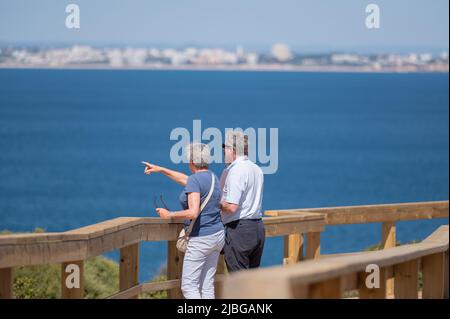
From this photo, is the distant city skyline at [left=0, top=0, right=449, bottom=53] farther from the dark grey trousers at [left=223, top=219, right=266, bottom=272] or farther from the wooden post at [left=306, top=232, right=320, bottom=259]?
the dark grey trousers at [left=223, top=219, right=266, bottom=272]

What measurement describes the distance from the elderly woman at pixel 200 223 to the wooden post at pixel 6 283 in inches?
53.3

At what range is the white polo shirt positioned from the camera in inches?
239

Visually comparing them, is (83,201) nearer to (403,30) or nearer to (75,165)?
(75,165)

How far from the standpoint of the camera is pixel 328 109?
496ft

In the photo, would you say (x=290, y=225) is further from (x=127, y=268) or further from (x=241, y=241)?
(x=127, y=268)

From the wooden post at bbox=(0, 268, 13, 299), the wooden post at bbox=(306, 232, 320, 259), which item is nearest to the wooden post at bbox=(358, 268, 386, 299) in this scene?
the wooden post at bbox=(0, 268, 13, 299)

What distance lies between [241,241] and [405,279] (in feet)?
5.63

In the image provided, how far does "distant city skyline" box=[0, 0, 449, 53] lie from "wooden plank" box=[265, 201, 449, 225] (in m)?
99.7

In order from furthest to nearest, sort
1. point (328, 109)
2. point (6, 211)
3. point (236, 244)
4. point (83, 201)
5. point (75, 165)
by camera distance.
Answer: point (328, 109) → point (75, 165) → point (83, 201) → point (6, 211) → point (236, 244)

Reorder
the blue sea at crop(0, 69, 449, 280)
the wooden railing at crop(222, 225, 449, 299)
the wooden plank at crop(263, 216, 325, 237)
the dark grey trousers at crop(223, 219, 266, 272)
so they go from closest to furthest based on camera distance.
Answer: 1. the wooden railing at crop(222, 225, 449, 299)
2. the dark grey trousers at crop(223, 219, 266, 272)
3. the wooden plank at crop(263, 216, 325, 237)
4. the blue sea at crop(0, 69, 449, 280)

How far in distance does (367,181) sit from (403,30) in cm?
3937

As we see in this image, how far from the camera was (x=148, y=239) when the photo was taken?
5938 millimetres

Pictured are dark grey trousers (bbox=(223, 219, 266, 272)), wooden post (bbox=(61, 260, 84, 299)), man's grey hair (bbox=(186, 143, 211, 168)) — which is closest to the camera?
wooden post (bbox=(61, 260, 84, 299))

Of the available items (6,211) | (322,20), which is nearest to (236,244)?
(6,211)
